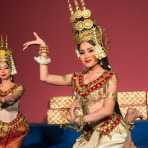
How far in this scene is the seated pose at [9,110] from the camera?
10.2ft

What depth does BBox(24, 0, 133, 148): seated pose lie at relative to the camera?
235cm

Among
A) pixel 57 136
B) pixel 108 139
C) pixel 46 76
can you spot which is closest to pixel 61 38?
pixel 57 136

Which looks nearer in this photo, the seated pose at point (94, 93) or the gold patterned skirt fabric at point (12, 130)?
the seated pose at point (94, 93)

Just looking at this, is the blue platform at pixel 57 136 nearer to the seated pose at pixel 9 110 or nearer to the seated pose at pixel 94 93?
the seated pose at pixel 9 110

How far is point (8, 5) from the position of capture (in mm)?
4996

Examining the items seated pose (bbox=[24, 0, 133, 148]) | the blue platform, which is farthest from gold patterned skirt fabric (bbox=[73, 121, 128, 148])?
the blue platform

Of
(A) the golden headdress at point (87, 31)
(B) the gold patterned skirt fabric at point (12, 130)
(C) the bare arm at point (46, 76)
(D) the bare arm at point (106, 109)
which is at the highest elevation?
(A) the golden headdress at point (87, 31)

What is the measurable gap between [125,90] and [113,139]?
2.38 meters

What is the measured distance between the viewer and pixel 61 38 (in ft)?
16.1

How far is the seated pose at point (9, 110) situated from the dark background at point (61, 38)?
68.1 inches

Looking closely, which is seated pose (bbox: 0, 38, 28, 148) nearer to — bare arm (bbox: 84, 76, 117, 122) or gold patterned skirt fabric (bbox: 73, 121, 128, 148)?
gold patterned skirt fabric (bbox: 73, 121, 128, 148)

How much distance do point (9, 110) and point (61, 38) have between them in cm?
191

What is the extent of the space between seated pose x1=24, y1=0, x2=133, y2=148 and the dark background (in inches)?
88.9

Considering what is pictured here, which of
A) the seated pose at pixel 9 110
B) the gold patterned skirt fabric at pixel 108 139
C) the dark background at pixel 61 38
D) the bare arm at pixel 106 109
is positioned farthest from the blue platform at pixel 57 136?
the bare arm at pixel 106 109
